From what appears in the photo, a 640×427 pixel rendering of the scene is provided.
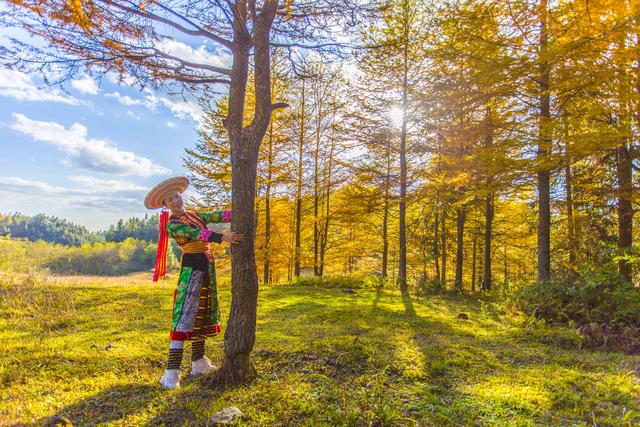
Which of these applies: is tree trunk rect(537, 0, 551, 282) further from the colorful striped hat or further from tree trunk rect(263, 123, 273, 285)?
tree trunk rect(263, 123, 273, 285)

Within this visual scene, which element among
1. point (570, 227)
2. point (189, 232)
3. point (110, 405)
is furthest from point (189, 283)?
point (570, 227)

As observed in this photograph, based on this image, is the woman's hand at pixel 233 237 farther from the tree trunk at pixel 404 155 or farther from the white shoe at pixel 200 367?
the tree trunk at pixel 404 155

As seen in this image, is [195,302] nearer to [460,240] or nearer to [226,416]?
[226,416]

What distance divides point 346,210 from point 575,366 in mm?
9537

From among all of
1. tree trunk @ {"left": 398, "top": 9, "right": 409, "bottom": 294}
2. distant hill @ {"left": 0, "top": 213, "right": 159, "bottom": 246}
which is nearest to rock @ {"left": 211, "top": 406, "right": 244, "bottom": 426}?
tree trunk @ {"left": 398, "top": 9, "right": 409, "bottom": 294}

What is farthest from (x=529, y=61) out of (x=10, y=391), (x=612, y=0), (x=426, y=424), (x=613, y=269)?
(x=10, y=391)

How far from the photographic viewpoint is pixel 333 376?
332 cm

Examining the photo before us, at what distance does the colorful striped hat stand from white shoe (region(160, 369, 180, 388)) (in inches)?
71.1

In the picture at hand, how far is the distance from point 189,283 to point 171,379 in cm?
95

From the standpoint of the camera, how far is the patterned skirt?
353cm

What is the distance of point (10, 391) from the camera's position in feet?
10.3

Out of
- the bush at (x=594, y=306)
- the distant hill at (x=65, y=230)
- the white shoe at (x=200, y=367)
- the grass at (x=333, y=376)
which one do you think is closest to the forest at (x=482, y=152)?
the bush at (x=594, y=306)

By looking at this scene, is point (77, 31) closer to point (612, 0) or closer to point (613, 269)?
point (612, 0)

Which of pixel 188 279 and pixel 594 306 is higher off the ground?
pixel 188 279
